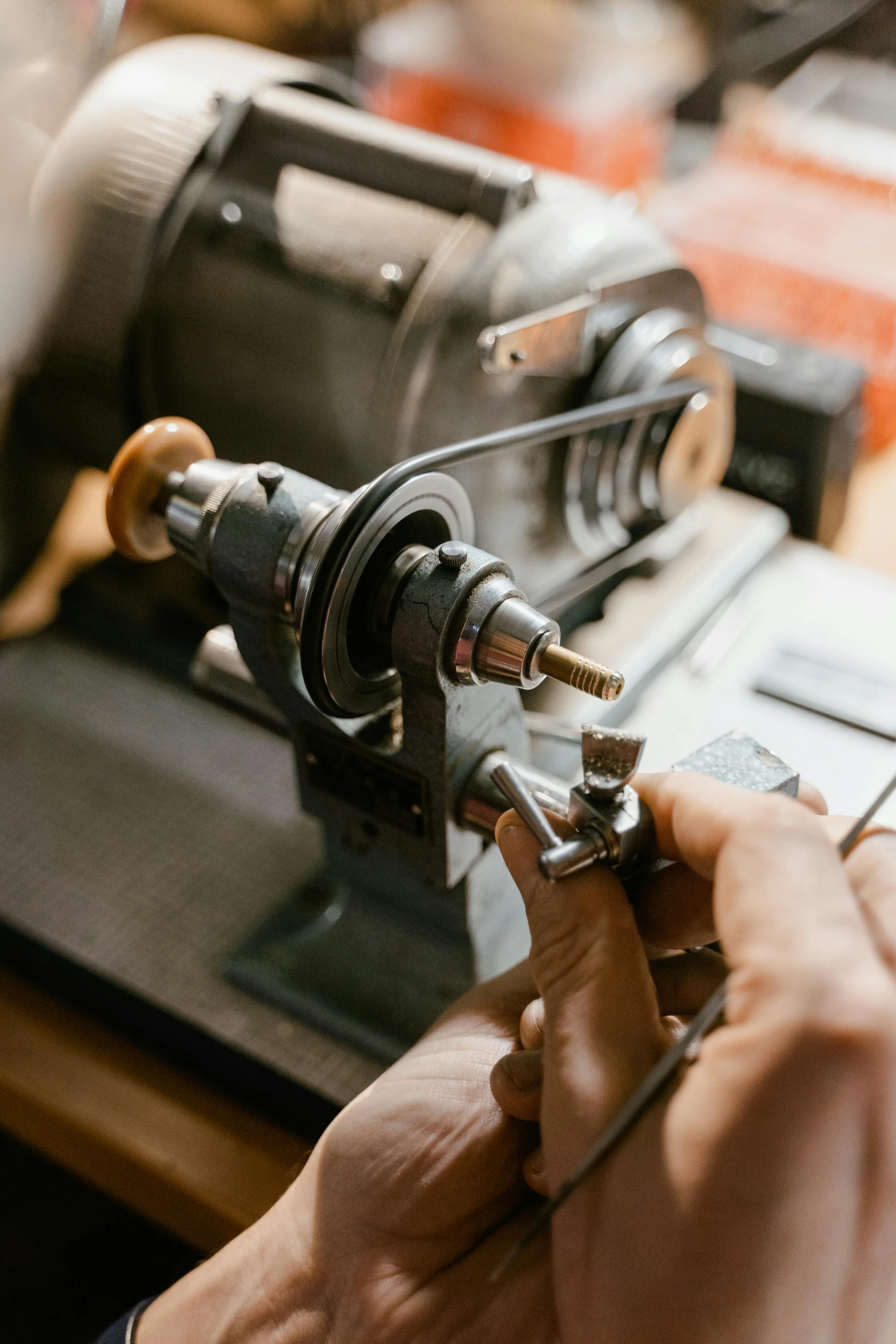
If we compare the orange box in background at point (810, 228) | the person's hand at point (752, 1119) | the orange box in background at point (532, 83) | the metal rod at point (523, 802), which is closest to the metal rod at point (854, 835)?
the person's hand at point (752, 1119)

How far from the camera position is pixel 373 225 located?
0.89m

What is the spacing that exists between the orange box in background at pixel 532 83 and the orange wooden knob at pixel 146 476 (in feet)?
3.29

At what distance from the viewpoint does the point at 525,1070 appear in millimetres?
534

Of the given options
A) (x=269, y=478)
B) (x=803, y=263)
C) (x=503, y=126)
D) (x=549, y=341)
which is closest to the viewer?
(x=269, y=478)

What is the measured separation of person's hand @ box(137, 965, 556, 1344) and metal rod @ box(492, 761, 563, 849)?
148 mm

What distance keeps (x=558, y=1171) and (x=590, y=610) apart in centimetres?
67

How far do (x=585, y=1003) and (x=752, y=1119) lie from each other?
0.11m

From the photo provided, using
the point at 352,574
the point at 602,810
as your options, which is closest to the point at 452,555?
the point at 352,574

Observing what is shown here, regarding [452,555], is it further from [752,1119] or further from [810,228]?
[810,228]

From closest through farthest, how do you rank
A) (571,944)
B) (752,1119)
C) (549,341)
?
1. (752,1119)
2. (571,944)
3. (549,341)

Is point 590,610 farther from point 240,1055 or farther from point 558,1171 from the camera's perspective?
point 558,1171

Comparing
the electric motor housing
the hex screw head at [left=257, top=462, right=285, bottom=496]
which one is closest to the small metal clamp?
the hex screw head at [left=257, top=462, right=285, bottom=496]

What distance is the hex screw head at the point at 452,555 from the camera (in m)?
0.59

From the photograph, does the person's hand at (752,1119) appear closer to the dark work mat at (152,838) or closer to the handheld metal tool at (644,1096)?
the handheld metal tool at (644,1096)
